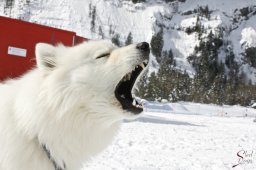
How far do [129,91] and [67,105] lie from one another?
2.28 ft

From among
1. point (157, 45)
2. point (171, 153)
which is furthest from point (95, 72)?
point (157, 45)

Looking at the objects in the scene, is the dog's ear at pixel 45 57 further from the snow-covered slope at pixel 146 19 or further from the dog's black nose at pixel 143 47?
the snow-covered slope at pixel 146 19

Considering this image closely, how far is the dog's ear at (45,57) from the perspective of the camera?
365cm

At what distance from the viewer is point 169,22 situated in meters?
177

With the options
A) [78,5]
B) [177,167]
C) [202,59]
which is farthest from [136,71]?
[78,5]

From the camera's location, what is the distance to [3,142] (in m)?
3.40

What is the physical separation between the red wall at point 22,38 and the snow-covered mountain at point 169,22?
130m

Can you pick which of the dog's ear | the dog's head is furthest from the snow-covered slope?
the dog's ear

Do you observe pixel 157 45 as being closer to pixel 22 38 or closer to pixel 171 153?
pixel 22 38

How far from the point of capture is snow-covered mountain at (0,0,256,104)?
15512cm

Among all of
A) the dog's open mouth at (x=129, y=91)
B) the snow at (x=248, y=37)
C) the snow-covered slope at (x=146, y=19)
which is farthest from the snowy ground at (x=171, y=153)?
the snow at (x=248, y=37)

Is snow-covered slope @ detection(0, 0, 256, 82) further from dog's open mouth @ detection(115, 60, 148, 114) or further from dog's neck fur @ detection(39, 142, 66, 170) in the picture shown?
dog's neck fur @ detection(39, 142, 66, 170)

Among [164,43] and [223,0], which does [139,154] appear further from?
[223,0]

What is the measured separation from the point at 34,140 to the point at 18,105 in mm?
307
